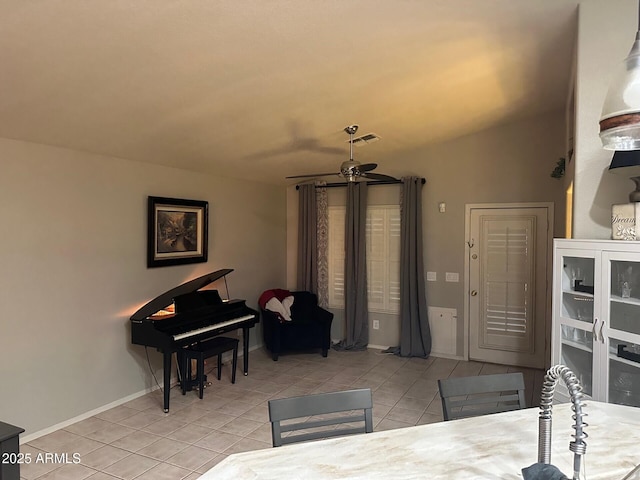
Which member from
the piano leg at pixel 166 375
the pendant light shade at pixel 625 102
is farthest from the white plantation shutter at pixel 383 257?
the pendant light shade at pixel 625 102

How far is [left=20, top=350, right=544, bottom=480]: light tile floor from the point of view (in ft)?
10.5

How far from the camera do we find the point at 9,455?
6.15 feet

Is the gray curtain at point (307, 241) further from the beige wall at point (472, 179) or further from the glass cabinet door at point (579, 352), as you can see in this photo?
the glass cabinet door at point (579, 352)

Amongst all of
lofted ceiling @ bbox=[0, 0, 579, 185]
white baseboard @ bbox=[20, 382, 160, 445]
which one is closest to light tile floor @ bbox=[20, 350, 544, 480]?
white baseboard @ bbox=[20, 382, 160, 445]

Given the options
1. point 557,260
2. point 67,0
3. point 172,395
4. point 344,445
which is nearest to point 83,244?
point 172,395

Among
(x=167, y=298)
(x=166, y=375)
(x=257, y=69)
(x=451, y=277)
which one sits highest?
(x=257, y=69)

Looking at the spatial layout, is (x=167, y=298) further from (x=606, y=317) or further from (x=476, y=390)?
(x=606, y=317)

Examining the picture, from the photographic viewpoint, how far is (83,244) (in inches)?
154

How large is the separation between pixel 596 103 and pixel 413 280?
340 cm

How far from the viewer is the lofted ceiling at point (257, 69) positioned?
2.28 meters

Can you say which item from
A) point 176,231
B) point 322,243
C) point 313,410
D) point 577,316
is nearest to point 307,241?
point 322,243

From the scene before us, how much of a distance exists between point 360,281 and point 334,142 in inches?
85.8

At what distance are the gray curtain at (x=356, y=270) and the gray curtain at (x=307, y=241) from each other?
0.51 m

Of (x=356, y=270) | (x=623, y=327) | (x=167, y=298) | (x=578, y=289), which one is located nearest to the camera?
(x=623, y=327)
